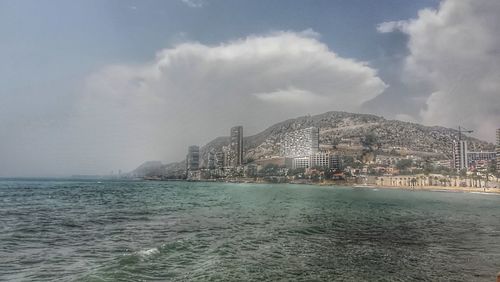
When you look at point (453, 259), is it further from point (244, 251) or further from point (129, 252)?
Answer: point (129, 252)

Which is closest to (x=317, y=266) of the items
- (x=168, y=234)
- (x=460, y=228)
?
(x=168, y=234)

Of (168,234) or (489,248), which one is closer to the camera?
(489,248)

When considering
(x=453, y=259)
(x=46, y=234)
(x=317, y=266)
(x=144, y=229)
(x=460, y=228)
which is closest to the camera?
(x=317, y=266)

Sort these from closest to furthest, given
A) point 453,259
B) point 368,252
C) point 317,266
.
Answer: point 317,266 → point 453,259 → point 368,252

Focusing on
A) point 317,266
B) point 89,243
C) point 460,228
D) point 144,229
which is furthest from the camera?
point 460,228

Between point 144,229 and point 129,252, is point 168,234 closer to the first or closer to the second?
point 144,229

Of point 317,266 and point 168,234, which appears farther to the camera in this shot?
point 168,234

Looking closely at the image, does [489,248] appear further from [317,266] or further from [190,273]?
[190,273]

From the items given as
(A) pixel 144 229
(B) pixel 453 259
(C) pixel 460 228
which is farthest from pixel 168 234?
(C) pixel 460 228

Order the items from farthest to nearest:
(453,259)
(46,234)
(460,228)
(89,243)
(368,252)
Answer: (460,228)
(46,234)
(89,243)
(368,252)
(453,259)
